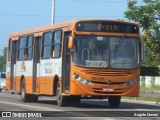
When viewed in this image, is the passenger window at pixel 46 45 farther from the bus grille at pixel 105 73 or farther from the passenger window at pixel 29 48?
the bus grille at pixel 105 73

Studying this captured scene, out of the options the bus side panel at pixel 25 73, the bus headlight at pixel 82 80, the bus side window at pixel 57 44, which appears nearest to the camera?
the bus headlight at pixel 82 80

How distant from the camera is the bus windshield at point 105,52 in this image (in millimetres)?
23156

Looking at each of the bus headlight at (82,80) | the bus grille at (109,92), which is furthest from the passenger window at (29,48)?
the bus grille at (109,92)

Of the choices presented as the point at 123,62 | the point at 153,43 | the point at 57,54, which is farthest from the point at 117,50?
the point at 153,43

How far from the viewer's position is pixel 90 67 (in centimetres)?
2311

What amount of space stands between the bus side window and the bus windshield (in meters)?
1.60

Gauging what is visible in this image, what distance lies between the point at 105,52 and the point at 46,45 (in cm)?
381

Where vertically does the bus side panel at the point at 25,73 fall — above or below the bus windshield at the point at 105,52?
below

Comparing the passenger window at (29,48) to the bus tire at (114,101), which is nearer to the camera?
the bus tire at (114,101)

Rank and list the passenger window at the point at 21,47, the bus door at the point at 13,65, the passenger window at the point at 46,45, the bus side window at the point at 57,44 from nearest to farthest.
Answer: the bus side window at the point at 57,44 → the passenger window at the point at 46,45 → the passenger window at the point at 21,47 → the bus door at the point at 13,65

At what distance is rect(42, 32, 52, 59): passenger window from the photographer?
25938 mm

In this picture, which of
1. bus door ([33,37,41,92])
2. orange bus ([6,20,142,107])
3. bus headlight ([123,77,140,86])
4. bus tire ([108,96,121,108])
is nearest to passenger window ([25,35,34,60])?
bus door ([33,37,41,92])

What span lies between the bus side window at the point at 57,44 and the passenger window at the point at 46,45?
0.53 meters

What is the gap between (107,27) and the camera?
77.9 feet
